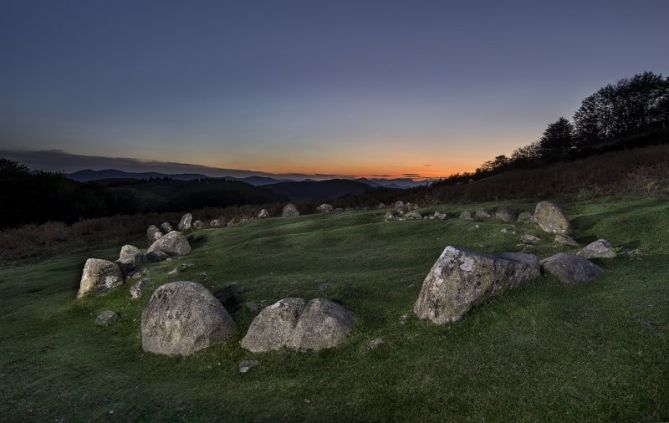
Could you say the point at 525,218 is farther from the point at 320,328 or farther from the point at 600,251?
the point at 320,328

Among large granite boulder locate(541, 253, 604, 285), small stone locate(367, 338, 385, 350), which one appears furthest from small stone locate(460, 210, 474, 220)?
small stone locate(367, 338, 385, 350)

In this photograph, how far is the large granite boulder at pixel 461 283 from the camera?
1218 centimetres

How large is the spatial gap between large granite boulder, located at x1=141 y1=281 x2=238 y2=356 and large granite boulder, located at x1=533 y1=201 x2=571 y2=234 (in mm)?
16475

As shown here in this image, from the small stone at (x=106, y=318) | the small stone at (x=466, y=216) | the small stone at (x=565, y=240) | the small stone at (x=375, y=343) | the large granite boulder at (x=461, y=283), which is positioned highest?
the small stone at (x=466, y=216)

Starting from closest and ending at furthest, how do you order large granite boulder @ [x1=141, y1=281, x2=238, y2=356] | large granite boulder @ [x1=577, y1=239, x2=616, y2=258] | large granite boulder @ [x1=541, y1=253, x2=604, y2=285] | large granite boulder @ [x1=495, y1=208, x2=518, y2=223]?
large granite boulder @ [x1=541, y1=253, x2=604, y2=285] → large granite boulder @ [x1=141, y1=281, x2=238, y2=356] → large granite boulder @ [x1=577, y1=239, x2=616, y2=258] → large granite boulder @ [x1=495, y1=208, x2=518, y2=223]

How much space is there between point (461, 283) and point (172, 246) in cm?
2146

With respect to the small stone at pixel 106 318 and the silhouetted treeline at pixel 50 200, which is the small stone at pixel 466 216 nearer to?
the small stone at pixel 106 318

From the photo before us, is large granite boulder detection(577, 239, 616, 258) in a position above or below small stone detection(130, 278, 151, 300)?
above

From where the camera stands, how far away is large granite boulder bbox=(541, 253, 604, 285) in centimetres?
1321

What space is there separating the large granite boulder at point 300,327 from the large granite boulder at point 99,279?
10.4 metres

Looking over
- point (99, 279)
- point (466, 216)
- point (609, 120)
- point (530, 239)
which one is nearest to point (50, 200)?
point (99, 279)

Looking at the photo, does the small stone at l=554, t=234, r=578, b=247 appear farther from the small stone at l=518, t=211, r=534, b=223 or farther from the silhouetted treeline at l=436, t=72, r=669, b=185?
the silhouetted treeline at l=436, t=72, r=669, b=185

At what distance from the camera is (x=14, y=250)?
129 ft

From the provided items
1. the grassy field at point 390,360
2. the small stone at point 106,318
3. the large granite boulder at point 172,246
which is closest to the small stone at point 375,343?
the grassy field at point 390,360
